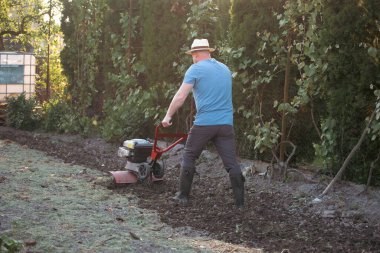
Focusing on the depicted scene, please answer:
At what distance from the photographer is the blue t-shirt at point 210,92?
6922 mm

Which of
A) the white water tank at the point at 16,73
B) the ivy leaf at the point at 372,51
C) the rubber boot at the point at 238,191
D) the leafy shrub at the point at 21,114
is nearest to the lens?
the ivy leaf at the point at 372,51

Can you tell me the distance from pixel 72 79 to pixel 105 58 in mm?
1949

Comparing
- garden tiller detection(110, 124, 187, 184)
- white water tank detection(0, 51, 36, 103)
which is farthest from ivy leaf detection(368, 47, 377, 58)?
white water tank detection(0, 51, 36, 103)

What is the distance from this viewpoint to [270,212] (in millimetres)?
6543

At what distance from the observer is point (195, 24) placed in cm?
964

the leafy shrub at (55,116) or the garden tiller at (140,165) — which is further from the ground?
the leafy shrub at (55,116)

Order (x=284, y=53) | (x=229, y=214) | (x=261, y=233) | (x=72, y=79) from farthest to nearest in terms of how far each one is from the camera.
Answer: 1. (x=72, y=79)
2. (x=284, y=53)
3. (x=229, y=214)
4. (x=261, y=233)

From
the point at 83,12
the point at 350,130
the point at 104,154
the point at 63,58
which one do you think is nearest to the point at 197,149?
the point at 350,130

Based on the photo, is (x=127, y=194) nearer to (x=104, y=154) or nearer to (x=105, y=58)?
(x=104, y=154)

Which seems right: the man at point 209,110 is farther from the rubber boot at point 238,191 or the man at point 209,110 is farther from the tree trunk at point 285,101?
the tree trunk at point 285,101

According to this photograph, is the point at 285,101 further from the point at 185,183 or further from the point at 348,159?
the point at 185,183

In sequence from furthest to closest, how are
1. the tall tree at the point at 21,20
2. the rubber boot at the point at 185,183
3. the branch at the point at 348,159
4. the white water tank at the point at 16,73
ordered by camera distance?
the tall tree at the point at 21,20 < the white water tank at the point at 16,73 < the rubber boot at the point at 185,183 < the branch at the point at 348,159

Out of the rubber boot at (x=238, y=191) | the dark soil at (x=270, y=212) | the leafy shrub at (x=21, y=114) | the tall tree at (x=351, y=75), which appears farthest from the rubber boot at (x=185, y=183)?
the leafy shrub at (x=21, y=114)

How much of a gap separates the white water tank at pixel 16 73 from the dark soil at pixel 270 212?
783 centimetres
